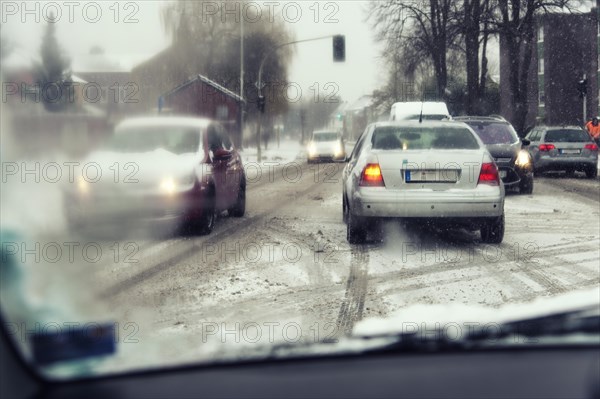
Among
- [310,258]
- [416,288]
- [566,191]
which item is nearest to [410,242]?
[310,258]

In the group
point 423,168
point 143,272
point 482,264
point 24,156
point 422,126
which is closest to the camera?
point 24,156

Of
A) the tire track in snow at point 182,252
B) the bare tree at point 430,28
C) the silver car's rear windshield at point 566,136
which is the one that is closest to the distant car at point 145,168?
the tire track in snow at point 182,252

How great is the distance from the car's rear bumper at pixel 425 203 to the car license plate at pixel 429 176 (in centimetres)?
11

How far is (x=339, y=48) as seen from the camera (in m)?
4.98

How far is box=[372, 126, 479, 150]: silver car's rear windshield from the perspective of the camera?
9.02 metres

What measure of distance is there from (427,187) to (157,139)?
489 centimetres

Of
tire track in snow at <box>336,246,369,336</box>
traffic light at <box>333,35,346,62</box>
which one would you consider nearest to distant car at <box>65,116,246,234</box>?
traffic light at <box>333,35,346,62</box>

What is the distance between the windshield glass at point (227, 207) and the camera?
2.77 m

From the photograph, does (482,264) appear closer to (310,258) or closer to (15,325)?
(310,258)

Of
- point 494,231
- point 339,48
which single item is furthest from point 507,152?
point 339,48

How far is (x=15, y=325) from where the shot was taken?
2.16 m

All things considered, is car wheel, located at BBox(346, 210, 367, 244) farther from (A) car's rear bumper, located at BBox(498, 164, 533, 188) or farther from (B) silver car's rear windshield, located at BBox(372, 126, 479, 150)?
(A) car's rear bumper, located at BBox(498, 164, 533, 188)

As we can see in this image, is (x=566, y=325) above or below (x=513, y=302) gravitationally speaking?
above

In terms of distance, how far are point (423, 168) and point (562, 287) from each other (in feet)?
8.42
